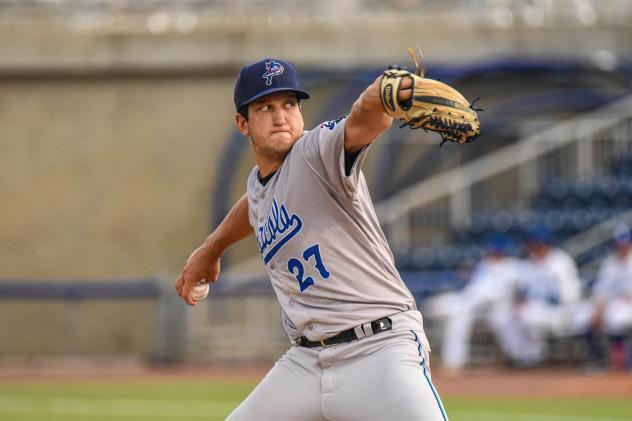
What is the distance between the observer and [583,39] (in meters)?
18.9

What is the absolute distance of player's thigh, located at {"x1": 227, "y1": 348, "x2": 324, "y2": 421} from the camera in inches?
179

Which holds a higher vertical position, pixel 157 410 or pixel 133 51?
pixel 133 51

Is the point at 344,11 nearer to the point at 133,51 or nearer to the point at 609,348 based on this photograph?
the point at 133,51

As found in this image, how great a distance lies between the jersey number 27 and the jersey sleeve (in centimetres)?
26

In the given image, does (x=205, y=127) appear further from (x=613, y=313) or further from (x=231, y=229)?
(x=231, y=229)

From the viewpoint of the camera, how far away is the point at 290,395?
457 cm

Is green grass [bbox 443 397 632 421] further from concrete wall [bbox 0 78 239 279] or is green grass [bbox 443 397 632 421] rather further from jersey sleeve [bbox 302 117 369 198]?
concrete wall [bbox 0 78 239 279]

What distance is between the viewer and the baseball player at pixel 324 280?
4.36 meters

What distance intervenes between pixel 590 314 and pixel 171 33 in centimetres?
852

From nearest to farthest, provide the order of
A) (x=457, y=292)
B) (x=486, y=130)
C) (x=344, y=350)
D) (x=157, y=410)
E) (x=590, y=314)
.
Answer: (x=344, y=350), (x=157, y=410), (x=590, y=314), (x=457, y=292), (x=486, y=130)

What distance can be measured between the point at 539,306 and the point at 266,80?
1053 cm

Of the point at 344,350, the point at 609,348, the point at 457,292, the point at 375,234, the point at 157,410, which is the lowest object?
the point at 344,350

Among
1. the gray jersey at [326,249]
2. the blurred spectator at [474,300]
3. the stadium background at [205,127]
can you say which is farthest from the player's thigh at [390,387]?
the stadium background at [205,127]

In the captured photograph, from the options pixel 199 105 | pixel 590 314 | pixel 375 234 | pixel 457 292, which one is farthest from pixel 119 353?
pixel 375 234
